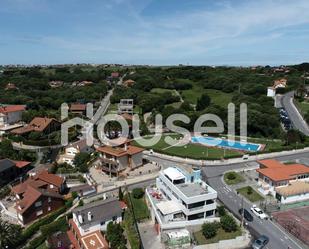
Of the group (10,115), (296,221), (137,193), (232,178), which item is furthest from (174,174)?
(10,115)

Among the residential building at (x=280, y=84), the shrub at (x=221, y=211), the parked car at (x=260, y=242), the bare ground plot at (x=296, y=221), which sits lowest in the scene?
the parked car at (x=260, y=242)

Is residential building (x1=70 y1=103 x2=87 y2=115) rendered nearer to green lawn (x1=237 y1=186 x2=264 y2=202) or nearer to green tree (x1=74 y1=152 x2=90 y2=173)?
green tree (x1=74 y1=152 x2=90 y2=173)

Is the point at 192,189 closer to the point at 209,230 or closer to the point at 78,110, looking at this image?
the point at 209,230

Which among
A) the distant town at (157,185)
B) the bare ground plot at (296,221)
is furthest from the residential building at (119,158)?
the bare ground plot at (296,221)

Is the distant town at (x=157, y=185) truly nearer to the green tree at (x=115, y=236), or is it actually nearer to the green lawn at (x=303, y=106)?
the green tree at (x=115, y=236)

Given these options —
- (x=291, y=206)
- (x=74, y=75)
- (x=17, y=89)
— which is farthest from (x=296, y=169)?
(x=74, y=75)

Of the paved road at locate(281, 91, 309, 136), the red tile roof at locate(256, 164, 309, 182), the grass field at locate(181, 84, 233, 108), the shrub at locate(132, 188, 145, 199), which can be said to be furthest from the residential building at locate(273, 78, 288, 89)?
the shrub at locate(132, 188, 145, 199)
